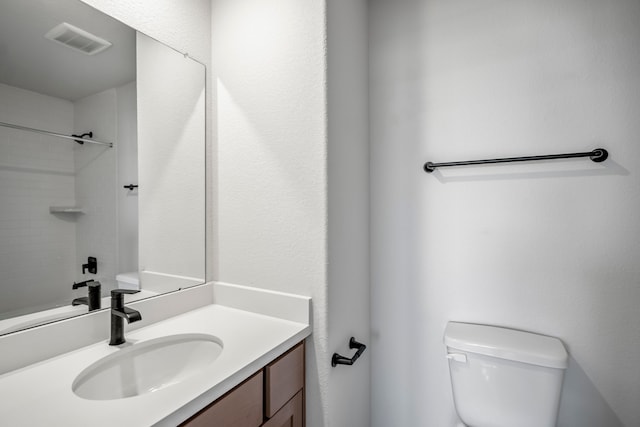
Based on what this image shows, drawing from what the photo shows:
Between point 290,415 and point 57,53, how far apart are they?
1.36m

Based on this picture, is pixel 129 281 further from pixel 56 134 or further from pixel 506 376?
pixel 506 376

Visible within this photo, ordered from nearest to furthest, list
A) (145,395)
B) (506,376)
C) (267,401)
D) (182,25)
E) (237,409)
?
(145,395), (237,409), (267,401), (506,376), (182,25)

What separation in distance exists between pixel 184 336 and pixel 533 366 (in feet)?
4.01

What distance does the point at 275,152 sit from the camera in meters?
1.10

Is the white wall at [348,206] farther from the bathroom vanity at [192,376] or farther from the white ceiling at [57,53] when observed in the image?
the white ceiling at [57,53]

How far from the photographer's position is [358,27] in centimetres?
131

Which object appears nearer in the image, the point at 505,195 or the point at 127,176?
the point at 127,176

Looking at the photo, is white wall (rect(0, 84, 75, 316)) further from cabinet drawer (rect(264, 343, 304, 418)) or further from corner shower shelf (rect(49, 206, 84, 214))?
cabinet drawer (rect(264, 343, 304, 418))

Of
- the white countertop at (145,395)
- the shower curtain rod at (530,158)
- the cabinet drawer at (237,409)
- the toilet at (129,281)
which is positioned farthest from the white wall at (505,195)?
the toilet at (129,281)

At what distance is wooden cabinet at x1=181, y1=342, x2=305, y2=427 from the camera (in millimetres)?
671

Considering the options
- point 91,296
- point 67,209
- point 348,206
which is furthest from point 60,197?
point 348,206

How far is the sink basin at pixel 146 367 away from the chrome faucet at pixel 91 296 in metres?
0.18

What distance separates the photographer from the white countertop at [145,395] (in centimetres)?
55

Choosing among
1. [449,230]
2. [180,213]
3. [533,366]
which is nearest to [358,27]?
[449,230]
